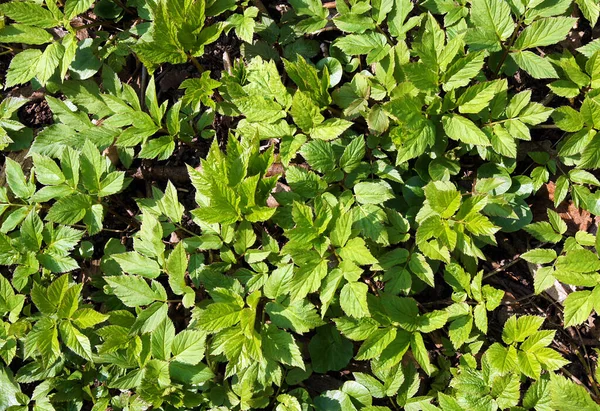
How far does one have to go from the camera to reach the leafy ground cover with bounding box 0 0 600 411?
2.16 metres

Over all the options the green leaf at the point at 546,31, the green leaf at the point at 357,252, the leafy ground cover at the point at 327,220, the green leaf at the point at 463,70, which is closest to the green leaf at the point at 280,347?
the leafy ground cover at the point at 327,220

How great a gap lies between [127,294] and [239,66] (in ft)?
3.72

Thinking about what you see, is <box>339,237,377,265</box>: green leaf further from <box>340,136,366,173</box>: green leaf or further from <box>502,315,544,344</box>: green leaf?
<box>502,315,544,344</box>: green leaf

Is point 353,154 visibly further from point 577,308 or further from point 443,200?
point 577,308

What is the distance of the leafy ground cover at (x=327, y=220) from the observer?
7.09 feet

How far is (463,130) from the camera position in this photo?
220cm

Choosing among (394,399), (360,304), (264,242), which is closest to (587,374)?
(394,399)

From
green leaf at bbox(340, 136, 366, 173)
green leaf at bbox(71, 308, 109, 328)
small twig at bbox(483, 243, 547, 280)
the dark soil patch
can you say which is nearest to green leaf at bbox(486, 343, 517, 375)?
small twig at bbox(483, 243, 547, 280)

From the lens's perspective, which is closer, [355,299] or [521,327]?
[355,299]

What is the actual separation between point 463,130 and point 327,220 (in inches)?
26.6

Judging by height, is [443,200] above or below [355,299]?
above

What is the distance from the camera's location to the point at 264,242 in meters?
2.33

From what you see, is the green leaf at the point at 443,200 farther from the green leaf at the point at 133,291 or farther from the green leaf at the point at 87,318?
the green leaf at the point at 87,318

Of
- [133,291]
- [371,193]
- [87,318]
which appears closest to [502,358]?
[371,193]
